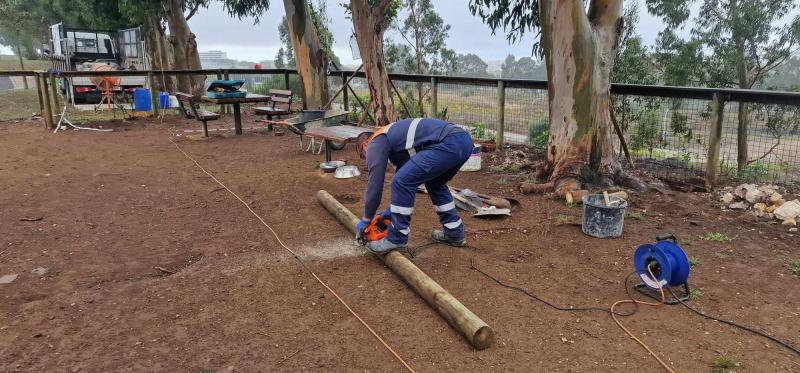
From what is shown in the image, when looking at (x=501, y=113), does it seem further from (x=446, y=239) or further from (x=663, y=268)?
(x=663, y=268)

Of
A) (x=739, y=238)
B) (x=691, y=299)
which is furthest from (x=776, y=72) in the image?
(x=691, y=299)

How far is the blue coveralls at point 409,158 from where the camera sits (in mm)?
3961

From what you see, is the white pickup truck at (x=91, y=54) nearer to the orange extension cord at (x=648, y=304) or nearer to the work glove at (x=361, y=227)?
the work glove at (x=361, y=227)

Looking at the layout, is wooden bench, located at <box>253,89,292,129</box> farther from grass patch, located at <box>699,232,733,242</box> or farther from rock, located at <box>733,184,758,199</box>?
grass patch, located at <box>699,232,733,242</box>

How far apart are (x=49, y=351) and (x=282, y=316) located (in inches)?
49.3

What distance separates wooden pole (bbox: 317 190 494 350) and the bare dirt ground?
78 millimetres

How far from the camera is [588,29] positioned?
594cm

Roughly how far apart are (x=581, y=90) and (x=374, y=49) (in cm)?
468

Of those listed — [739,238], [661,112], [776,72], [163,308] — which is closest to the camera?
[163,308]

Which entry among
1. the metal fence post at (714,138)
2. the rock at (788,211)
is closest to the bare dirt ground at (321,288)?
the rock at (788,211)

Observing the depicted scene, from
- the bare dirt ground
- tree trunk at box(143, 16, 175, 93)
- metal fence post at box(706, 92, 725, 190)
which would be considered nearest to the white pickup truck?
tree trunk at box(143, 16, 175, 93)

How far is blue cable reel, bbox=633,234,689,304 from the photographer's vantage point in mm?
3408

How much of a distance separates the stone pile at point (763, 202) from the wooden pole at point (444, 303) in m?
3.67

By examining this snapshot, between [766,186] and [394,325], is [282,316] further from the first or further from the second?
[766,186]
